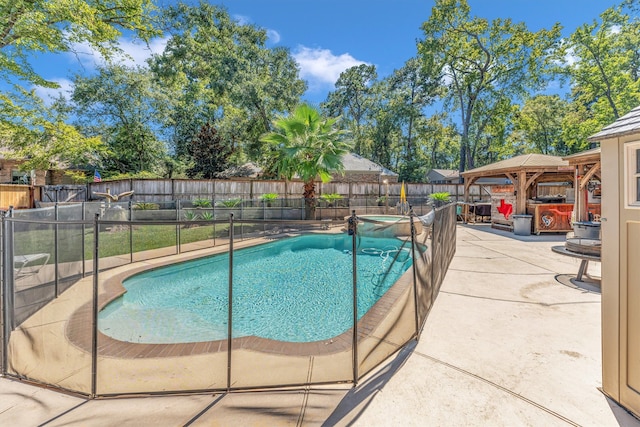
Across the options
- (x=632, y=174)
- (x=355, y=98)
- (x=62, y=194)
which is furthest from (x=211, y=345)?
Result: (x=355, y=98)

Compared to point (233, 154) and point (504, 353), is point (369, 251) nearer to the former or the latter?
point (504, 353)

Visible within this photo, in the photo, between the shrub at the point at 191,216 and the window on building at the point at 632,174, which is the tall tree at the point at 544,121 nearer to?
the shrub at the point at 191,216

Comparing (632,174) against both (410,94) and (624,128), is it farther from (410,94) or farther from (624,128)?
(410,94)

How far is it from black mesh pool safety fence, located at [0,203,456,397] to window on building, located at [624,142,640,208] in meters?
1.79

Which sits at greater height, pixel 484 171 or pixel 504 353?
pixel 484 171

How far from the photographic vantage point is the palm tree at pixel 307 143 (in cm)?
1290

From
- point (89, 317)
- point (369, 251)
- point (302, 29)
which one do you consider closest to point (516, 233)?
point (369, 251)

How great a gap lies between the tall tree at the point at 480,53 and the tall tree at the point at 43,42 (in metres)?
21.8

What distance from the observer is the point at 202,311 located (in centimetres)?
459

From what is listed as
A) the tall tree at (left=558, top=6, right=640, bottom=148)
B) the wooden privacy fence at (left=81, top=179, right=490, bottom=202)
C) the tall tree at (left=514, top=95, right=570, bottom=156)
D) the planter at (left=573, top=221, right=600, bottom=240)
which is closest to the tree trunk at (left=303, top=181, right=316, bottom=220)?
the wooden privacy fence at (left=81, top=179, right=490, bottom=202)

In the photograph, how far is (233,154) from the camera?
2409 centimetres

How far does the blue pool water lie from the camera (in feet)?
A: 13.0

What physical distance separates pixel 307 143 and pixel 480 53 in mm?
21452

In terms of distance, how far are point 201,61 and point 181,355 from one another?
29697 millimetres
